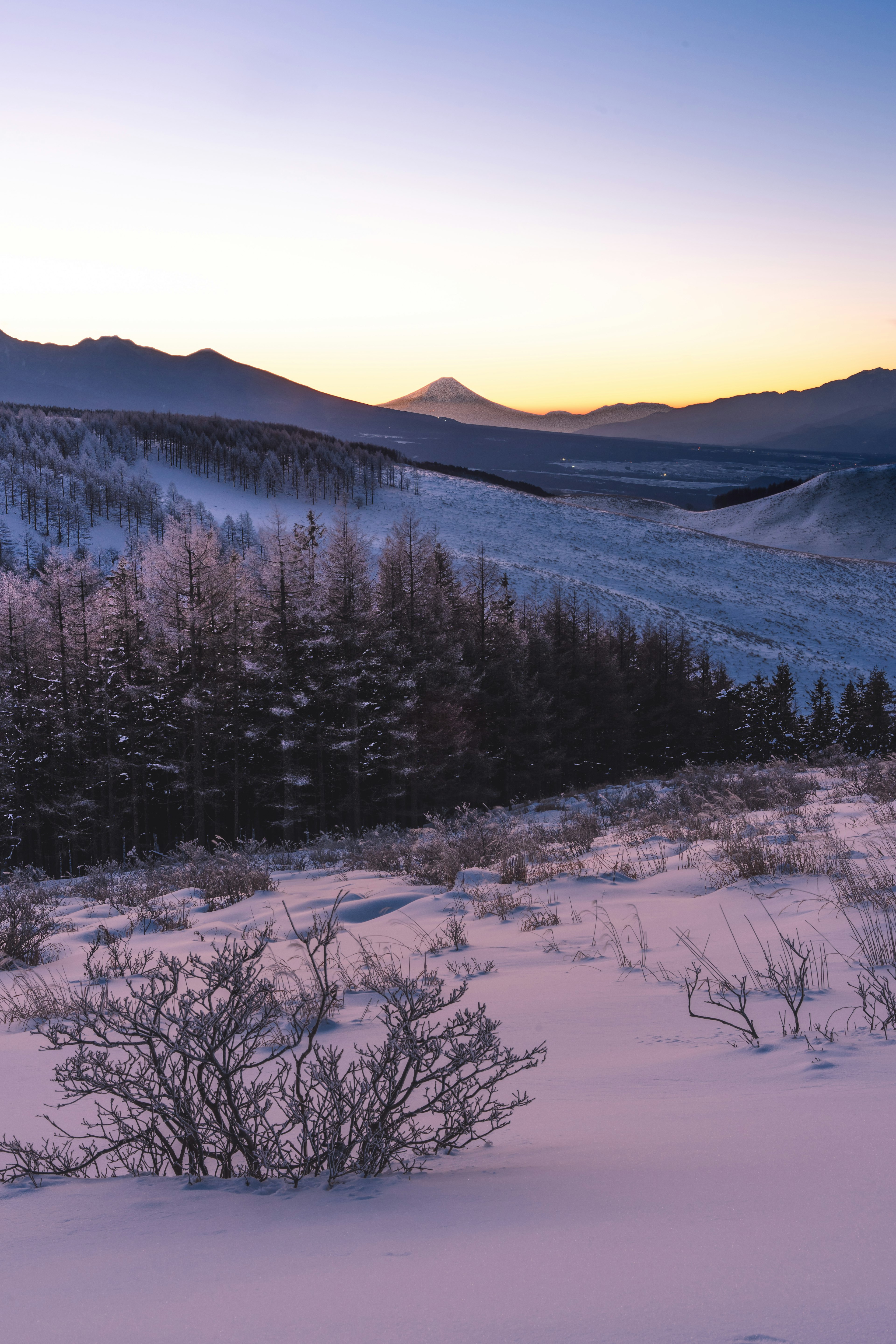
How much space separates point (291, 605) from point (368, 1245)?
27544 millimetres

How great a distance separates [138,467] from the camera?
4815 inches

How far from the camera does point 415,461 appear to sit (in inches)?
5950

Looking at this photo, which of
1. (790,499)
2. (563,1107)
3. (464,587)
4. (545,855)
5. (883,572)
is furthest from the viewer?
(790,499)

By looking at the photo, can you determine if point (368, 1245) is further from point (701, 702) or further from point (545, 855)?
point (701, 702)

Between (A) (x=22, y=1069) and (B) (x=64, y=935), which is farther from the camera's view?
(B) (x=64, y=935)

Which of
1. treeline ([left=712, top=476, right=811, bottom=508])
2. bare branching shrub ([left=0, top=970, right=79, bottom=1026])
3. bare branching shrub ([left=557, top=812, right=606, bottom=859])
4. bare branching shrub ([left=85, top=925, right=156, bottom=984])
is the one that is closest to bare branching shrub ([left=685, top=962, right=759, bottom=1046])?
bare branching shrub ([left=85, top=925, right=156, bottom=984])

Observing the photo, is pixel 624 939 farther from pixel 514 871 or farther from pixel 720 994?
pixel 514 871

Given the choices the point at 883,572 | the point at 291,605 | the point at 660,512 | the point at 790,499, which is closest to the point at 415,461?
the point at 660,512

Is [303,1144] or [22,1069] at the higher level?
[303,1144]

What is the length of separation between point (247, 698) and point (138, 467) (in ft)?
356

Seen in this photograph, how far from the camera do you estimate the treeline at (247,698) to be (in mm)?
28344

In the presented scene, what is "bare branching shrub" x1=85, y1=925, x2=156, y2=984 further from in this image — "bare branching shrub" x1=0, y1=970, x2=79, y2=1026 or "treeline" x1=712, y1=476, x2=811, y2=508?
"treeline" x1=712, y1=476, x2=811, y2=508

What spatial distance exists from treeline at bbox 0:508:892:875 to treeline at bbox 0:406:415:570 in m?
42.2

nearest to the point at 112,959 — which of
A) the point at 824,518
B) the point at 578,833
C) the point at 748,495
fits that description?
the point at 578,833
